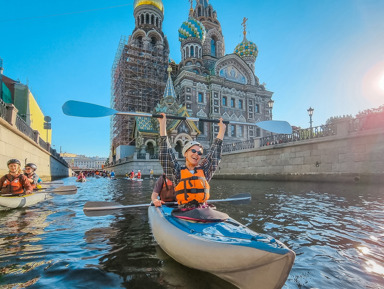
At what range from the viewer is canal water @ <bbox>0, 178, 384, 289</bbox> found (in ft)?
8.36

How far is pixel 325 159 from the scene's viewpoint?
13711 mm

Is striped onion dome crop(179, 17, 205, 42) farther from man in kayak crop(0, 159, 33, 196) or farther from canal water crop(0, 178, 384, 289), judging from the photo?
canal water crop(0, 178, 384, 289)

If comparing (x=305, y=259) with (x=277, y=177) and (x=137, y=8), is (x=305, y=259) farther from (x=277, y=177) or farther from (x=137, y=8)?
(x=137, y=8)

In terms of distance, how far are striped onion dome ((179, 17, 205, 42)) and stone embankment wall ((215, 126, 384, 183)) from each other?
1147 inches

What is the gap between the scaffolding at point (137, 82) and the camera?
125 ft

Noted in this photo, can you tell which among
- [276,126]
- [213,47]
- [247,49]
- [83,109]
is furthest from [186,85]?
[83,109]

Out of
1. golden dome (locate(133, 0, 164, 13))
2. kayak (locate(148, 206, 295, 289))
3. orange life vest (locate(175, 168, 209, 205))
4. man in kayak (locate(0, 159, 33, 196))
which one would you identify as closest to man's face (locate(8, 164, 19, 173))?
man in kayak (locate(0, 159, 33, 196))

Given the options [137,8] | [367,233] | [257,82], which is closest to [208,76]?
[257,82]

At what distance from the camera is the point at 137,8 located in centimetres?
4362

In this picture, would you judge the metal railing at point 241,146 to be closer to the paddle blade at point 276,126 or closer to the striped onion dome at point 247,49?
the paddle blade at point 276,126

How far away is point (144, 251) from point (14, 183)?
21.3 ft

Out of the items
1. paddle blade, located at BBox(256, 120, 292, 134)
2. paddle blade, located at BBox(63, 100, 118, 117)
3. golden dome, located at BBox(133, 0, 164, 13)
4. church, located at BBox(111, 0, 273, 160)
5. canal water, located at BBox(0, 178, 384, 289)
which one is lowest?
canal water, located at BBox(0, 178, 384, 289)

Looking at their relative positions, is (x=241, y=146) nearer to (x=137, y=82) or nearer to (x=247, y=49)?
(x=137, y=82)

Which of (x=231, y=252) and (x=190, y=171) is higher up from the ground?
(x=190, y=171)
